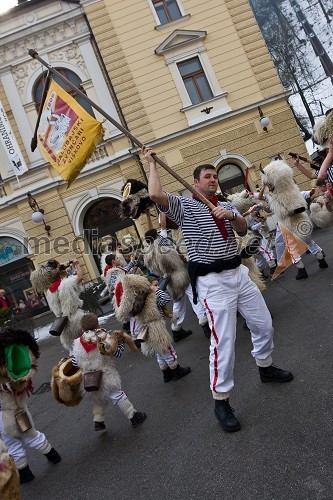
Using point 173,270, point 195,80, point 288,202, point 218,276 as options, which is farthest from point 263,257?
point 195,80

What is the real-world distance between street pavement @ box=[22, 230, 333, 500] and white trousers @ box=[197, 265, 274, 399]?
418 millimetres

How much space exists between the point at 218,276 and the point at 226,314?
0.30 m

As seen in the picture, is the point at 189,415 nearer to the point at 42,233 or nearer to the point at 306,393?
the point at 306,393

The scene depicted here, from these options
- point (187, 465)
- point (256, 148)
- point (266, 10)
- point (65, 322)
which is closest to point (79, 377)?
point (187, 465)

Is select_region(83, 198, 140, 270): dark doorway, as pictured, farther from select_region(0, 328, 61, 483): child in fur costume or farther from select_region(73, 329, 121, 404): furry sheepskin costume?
select_region(0, 328, 61, 483): child in fur costume

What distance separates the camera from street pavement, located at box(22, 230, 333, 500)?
8.15 ft

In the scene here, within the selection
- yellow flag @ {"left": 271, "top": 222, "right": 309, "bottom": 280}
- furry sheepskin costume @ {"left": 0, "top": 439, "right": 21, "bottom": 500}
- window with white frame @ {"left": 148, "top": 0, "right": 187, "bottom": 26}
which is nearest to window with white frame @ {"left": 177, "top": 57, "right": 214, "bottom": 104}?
window with white frame @ {"left": 148, "top": 0, "right": 187, "bottom": 26}

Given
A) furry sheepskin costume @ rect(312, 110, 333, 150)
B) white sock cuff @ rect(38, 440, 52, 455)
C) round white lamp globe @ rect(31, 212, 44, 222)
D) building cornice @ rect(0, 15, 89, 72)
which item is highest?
building cornice @ rect(0, 15, 89, 72)

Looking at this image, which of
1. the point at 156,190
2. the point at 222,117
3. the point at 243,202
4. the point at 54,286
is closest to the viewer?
the point at 156,190

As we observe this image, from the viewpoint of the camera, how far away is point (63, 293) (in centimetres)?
609

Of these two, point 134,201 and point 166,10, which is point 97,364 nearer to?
point 134,201

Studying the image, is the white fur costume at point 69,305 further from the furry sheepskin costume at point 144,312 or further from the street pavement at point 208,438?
the furry sheepskin costume at point 144,312

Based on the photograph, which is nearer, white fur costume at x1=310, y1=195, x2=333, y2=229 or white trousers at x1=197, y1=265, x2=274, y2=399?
white trousers at x1=197, y1=265, x2=274, y2=399

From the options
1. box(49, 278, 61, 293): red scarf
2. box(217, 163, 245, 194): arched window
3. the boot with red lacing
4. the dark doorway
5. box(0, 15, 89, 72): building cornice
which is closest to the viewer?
the boot with red lacing
